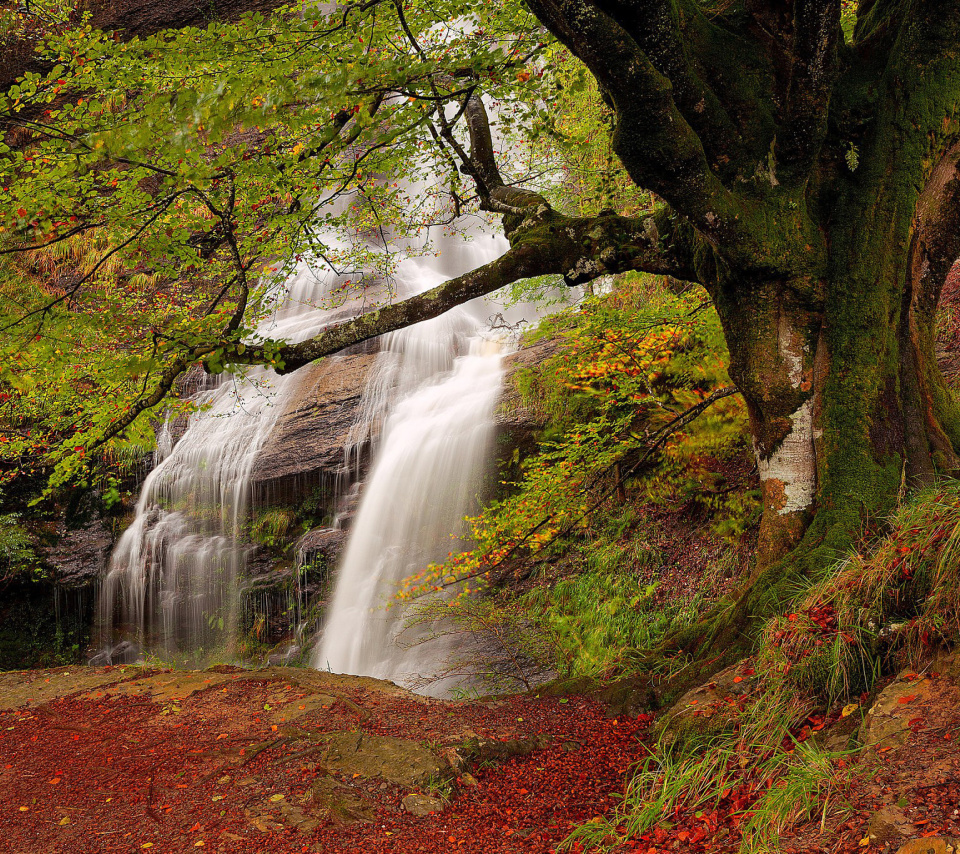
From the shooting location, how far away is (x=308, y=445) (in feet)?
37.7

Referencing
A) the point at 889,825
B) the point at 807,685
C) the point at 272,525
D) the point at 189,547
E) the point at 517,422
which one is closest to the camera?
the point at 889,825

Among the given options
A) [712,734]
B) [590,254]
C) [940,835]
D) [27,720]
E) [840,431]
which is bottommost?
[27,720]

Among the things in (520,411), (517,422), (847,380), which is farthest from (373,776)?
(520,411)

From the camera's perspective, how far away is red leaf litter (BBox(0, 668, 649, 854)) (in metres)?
3.30

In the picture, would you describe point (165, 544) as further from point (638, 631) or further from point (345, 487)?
point (638, 631)

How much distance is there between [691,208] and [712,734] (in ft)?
8.98

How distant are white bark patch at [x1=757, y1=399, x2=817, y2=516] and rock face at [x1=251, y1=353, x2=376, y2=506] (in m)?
8.21

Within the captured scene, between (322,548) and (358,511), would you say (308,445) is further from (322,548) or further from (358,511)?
(322,548)

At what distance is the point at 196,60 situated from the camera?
16.1 feet

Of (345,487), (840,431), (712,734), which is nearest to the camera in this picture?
(712,734)

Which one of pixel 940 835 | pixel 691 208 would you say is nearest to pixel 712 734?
pixel 940 835

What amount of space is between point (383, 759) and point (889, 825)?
2.87 metres

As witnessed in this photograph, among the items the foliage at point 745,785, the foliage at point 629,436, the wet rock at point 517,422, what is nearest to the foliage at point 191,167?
the foliage at point 629,436

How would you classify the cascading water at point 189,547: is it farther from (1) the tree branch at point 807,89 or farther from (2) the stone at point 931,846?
(2) the stone at point 931,846
